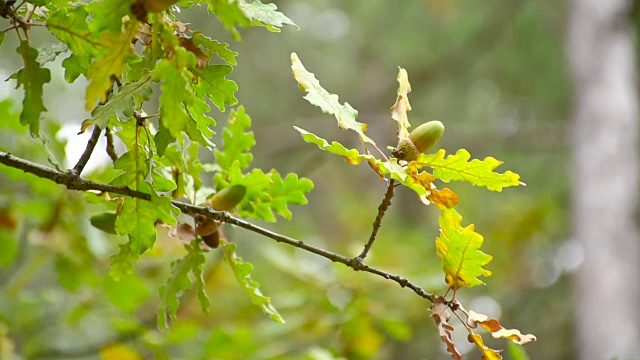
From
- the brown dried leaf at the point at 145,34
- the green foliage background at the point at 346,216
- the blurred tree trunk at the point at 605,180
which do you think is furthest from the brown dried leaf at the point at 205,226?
the blurred tree trunk at the point at 605,180

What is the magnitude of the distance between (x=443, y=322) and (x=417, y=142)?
0.19 metres

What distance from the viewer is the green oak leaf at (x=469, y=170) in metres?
0.73

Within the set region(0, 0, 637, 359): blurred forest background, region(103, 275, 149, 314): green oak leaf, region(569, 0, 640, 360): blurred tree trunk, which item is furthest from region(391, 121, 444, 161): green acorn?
region(569, 0, 640, 360): blurred tree trunk

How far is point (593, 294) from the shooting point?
6.89ft

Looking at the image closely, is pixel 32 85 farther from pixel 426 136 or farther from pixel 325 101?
pixel 426 136

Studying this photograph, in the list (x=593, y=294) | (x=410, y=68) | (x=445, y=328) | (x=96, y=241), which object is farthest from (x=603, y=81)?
(x=445, y=328)

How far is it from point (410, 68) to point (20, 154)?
2.78m

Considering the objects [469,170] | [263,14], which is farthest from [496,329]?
[263,14]

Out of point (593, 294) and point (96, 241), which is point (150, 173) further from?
point (593, 294)

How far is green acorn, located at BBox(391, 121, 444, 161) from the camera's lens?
76cm

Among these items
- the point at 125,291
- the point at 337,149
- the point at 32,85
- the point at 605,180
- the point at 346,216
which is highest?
the point at 605,180

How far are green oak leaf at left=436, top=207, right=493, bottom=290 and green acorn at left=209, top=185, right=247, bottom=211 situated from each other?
238 millimetres

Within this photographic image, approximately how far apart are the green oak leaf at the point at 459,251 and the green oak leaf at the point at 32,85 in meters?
0.41

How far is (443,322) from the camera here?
0.74 meters
